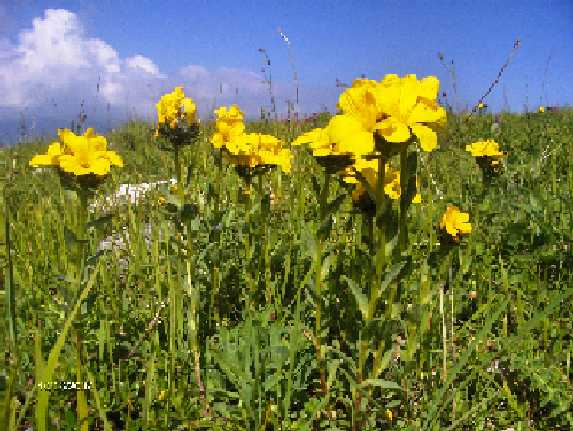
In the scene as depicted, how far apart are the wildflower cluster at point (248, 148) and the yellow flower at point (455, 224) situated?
89 centimetres

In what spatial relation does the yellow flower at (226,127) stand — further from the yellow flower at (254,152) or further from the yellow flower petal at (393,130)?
the yellow flower petal at (393,130)

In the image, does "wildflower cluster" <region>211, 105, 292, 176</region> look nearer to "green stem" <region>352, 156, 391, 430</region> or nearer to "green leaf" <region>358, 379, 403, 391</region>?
"green stem" <region>352, 156, 391, 430</region>

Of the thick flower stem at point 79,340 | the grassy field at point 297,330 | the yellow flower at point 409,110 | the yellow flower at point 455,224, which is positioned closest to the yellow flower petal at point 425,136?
the yellow flower at point 409,110

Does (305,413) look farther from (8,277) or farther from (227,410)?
(8,277)

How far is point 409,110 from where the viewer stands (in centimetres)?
135

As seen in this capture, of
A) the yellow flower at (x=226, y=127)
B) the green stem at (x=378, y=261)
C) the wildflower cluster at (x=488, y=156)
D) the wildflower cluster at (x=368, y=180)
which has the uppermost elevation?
the yellow flower at (x=226, y=127)

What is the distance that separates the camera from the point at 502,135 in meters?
7.13

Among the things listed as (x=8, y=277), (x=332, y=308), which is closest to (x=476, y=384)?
(x=332, y=308)

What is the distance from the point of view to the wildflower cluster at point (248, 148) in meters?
2.52

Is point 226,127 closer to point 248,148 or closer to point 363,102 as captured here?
point 248,148

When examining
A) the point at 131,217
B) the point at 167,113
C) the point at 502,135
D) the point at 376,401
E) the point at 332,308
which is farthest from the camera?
the point at 502,135

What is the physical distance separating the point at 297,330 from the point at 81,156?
1212 mm

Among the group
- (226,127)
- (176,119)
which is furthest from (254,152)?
(176,119)

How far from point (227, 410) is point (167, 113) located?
166 centimetres
